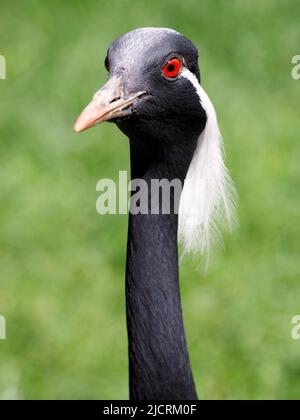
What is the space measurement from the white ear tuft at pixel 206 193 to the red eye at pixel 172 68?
72mm

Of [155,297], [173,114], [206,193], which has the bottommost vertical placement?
[155,297]

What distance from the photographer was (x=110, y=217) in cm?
677

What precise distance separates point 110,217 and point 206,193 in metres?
3.02

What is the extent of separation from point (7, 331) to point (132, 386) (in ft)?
8.58

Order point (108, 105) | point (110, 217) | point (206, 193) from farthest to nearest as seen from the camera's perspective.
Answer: point (110, 217), point (206, 193), point (108, 105)

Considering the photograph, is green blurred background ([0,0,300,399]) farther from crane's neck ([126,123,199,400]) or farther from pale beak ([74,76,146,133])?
pale beak ([74,76,146,133])

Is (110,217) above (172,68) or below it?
above

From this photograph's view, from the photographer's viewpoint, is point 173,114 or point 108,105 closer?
point 108,105

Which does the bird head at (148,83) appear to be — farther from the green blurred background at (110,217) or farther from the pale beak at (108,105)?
the green blurred background at (110,217)

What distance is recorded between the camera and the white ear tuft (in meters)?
3.74

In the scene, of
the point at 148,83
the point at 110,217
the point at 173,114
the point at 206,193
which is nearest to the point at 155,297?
the point at 206,193

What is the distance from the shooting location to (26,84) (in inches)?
319

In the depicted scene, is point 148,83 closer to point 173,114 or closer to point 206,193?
point 173,114

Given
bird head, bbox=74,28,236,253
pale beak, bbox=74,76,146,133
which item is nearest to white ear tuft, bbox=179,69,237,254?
A: bird head, bbox=74,28,236,253
